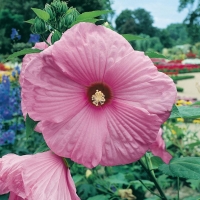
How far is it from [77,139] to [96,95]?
0.25ft

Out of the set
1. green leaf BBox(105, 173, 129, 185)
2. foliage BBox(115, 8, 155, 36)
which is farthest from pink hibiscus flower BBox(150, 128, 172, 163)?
foliage BBox(115, 8, 155, 36)

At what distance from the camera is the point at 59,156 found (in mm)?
656

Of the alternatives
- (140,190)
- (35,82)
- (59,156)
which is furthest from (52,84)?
(140,190)

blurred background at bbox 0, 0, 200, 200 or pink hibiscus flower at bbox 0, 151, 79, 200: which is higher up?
pink hibiscus flower at bbox 0, 151, 79, 200

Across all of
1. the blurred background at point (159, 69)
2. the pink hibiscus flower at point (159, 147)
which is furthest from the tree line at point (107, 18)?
the pink hibiscus flower at point (159, 147)

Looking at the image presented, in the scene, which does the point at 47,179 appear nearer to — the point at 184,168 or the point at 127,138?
the point at 127,138

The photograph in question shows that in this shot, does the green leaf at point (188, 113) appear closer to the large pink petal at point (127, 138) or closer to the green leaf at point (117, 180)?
the large pink petal at point (127, 138)

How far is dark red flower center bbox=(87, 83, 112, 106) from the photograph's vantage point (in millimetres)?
619

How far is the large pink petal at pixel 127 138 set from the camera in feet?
1.94

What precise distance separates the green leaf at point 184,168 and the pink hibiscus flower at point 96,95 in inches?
9.5

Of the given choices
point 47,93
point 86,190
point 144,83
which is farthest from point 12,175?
point 86,190

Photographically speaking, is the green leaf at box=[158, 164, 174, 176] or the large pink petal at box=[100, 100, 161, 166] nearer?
the large pink petal at box=[100, 100, 161, 166]

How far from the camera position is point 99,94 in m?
0.62

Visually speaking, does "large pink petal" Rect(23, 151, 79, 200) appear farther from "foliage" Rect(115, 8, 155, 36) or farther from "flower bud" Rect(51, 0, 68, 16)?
"foliage" Rect(115, 8, 155, 36)
